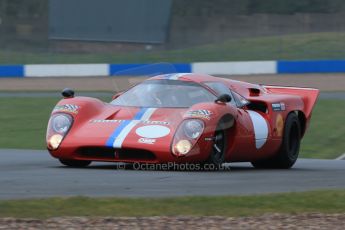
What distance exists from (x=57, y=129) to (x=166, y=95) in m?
1.24

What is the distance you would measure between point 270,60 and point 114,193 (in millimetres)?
28919

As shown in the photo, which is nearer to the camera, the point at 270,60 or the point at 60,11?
the point at 270,60

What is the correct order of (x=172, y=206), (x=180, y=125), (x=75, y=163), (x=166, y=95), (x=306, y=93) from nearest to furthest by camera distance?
1. (x=172, y=206)
2. (x=180, y=125)
3. (x=75, y=163)
4. (x=166, y=95)
5. (x=306, y=93)

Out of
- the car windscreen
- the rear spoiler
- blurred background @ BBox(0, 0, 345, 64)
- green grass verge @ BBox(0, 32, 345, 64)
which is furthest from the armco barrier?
the car windscreen

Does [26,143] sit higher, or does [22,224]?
[22,224]

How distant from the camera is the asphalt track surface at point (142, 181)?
718 centimetres

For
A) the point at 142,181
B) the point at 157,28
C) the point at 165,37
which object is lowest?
the point at 165,37

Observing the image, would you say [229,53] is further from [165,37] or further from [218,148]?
[218,148]

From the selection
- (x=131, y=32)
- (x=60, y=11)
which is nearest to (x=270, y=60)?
(x=131, y=32)

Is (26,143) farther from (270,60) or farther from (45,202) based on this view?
(270,60)

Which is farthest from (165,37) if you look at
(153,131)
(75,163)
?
(153,131)

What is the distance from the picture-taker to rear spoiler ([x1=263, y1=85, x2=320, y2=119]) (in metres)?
11.2

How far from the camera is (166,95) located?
995 cm

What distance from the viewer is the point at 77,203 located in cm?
635
